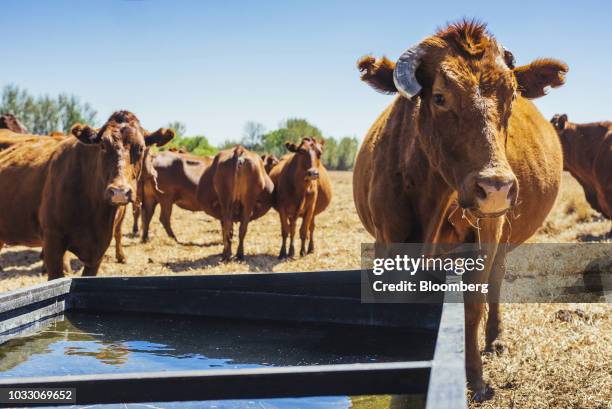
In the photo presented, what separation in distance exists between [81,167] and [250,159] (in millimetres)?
6700

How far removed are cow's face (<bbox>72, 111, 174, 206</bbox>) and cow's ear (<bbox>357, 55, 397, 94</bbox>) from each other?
9.08 feet

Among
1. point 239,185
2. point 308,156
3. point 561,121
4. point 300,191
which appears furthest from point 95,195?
point 561,121

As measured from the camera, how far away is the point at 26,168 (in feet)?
23.2

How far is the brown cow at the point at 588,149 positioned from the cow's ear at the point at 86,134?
922 cm

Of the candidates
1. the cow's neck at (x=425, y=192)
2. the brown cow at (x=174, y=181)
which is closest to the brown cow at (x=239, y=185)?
the brown cow at (x=174, y=181)

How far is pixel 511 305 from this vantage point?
6.59 meters

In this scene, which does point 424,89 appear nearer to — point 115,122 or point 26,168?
point 115,122

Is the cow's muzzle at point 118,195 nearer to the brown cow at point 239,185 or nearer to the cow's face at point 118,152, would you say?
the cow's face at point 118,152

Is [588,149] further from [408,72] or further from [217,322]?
[217,322]

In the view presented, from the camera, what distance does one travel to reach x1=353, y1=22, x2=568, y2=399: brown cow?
3.16m

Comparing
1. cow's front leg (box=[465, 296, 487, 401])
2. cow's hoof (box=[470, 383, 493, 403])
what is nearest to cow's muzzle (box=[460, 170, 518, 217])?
cow's front leg (box=[465, 296, 487, 401])

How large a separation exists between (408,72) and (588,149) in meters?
10.6

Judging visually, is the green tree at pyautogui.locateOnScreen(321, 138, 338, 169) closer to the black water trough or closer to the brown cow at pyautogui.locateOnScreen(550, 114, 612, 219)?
the brown cow at pyautogui.locateOnScreen(550, 114, 612, 219)

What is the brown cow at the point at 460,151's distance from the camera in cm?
316
